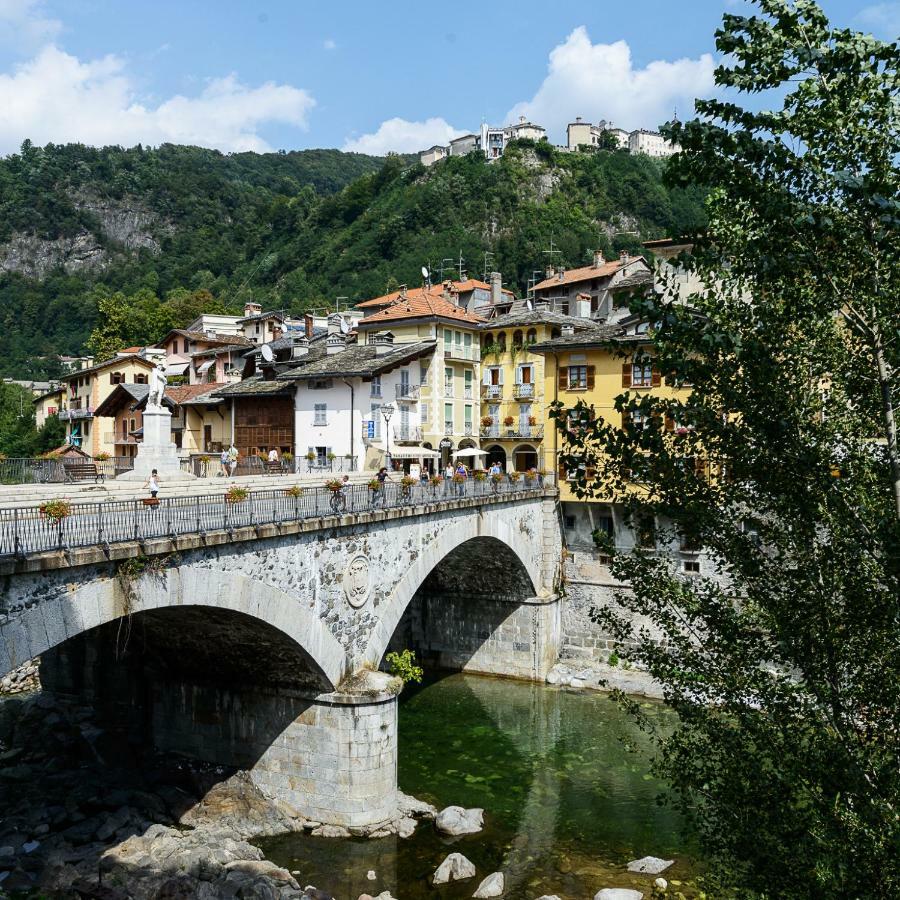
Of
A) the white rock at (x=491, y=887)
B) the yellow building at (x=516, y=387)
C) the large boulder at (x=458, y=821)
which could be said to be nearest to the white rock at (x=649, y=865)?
the white rock at (x=491, y=887)

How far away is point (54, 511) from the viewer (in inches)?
508

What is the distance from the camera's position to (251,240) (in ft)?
445

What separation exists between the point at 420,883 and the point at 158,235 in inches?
6118

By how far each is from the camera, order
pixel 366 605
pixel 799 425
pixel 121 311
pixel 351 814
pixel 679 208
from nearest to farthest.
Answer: pixel 799 425, pixel 351 814, pixel 366 605, pixel 121 311, pixel 679 208

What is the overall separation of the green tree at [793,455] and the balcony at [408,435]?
3191cm

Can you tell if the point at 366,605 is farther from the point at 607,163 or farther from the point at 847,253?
the point at 607,163

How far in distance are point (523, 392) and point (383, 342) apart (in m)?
8.05

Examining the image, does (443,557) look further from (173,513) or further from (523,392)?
(523,392)

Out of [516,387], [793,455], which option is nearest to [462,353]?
[516,387]

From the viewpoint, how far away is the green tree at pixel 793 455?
786cm

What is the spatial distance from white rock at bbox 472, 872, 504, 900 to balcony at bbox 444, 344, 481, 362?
97.5 ft

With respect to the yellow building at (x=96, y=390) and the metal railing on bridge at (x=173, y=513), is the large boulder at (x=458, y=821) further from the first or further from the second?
the yellow building at (x=96, y=390)

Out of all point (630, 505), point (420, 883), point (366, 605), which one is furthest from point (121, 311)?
point (630, 505)

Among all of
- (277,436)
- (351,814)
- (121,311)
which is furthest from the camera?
(121,311)
